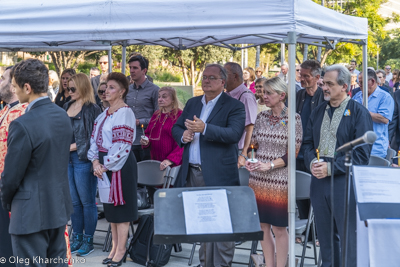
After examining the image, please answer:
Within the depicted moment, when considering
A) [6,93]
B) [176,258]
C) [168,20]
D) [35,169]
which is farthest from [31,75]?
[176,258]

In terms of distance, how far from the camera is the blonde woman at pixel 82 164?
5.20 meters

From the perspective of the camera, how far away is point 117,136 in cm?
475

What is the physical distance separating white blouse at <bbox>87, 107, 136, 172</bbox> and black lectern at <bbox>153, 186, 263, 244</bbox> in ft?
5.23

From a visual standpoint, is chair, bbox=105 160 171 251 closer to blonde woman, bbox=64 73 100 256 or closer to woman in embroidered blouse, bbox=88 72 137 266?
blonde woman, bbox=64 73 100 256

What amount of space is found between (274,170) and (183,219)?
53.8 inches

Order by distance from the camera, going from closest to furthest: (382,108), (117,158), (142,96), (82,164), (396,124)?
(117,158)
(82,164)
(142,96)
(382,108)
(396,124)

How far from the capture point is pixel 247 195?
130 inches

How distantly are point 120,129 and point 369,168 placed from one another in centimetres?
242

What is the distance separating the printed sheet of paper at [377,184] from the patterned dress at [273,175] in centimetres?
109

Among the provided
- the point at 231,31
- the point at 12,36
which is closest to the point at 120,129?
the point at 12,36

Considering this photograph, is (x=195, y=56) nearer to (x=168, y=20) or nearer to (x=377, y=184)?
(x=168, y=20)

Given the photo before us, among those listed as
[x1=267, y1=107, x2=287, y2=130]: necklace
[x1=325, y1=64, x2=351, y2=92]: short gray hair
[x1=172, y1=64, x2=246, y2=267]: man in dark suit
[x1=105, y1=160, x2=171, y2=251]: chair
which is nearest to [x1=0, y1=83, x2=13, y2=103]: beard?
[x1=172, y1=64, x2=246, y2=267]: man in dark suit

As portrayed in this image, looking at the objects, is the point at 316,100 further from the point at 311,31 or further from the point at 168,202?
the point at 168,202

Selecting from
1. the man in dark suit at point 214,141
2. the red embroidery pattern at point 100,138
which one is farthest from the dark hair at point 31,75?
the red embroidery pattern at point 100,138
